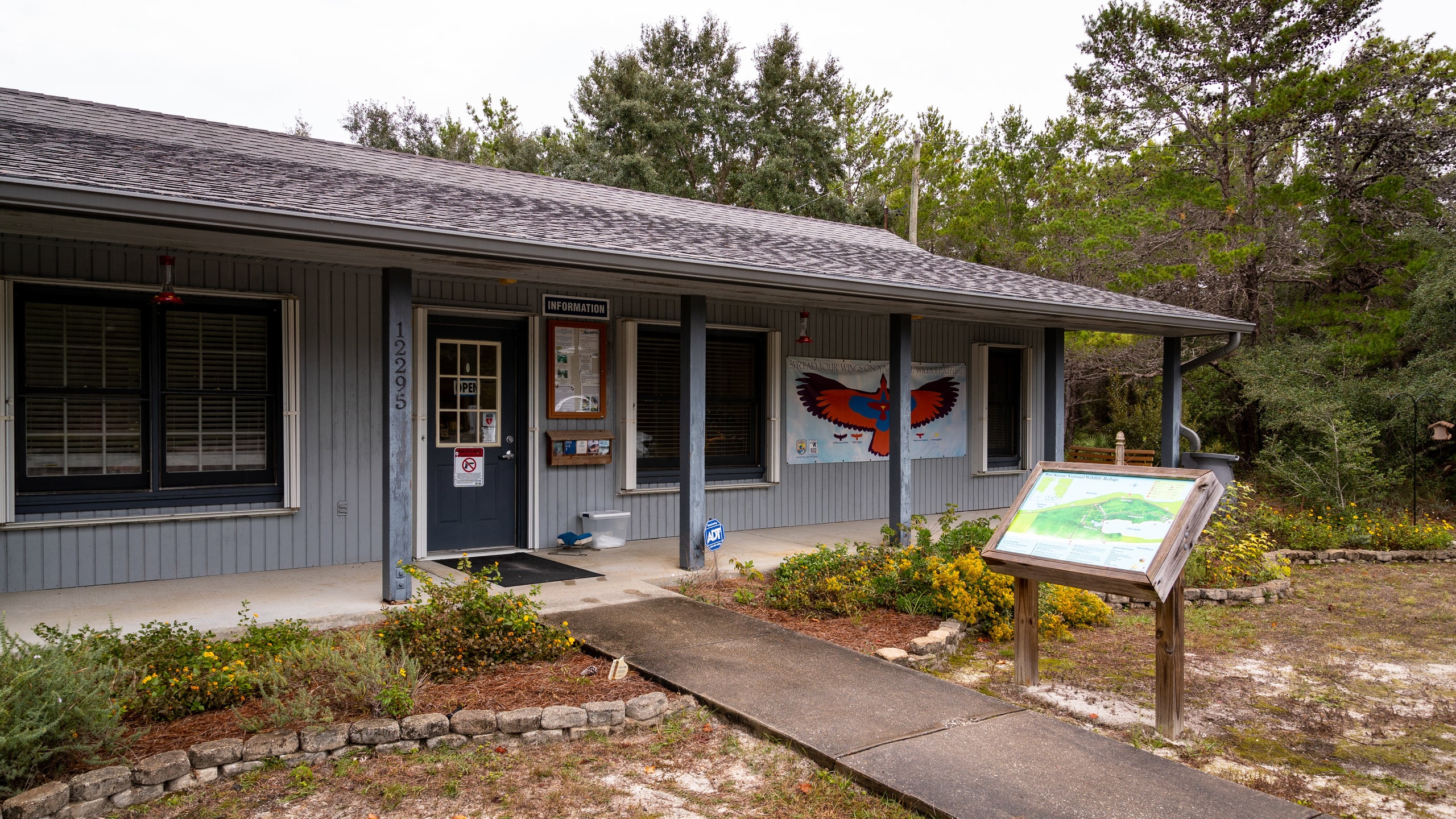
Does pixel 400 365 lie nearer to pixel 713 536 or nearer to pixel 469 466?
pixel 469 466

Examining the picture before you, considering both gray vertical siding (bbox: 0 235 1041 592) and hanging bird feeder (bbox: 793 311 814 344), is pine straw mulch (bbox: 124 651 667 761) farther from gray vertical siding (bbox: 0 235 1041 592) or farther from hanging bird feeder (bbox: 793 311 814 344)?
hanging bird feeder (bbox: 793 311 814 344)

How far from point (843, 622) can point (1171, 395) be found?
24.4 ft

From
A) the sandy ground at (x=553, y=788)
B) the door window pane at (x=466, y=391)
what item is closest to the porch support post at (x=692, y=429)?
the door window pane at (x=466, y=391)

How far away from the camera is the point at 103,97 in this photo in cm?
3441

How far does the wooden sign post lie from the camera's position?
13.2 feet

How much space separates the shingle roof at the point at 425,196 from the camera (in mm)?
4891

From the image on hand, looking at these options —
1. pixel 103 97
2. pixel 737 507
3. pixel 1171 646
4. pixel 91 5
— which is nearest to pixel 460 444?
pixel 737 507

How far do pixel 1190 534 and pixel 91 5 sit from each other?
33747 millimetres

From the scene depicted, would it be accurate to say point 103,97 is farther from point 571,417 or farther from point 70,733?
point 70,733

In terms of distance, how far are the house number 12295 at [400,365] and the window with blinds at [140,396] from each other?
67.7 inches

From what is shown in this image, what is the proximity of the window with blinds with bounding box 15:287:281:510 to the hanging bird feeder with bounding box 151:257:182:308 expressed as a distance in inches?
14.6

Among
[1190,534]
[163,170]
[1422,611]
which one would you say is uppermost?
[163,170]

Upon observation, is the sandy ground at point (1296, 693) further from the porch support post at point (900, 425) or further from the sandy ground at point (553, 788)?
the porch support post at point (900, 425)

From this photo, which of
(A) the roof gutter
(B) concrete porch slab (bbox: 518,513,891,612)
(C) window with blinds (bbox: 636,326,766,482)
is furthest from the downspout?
(C) window with blinds (bbox: 636,326,766,482)
